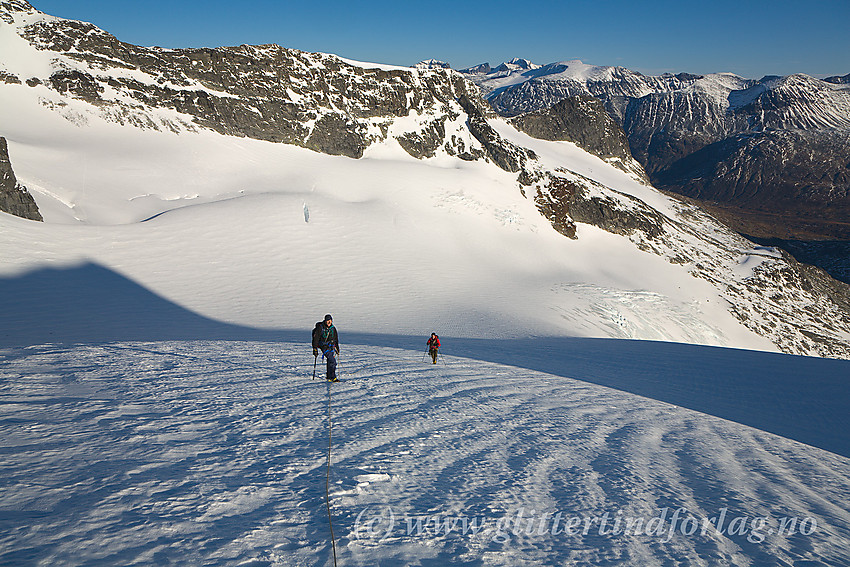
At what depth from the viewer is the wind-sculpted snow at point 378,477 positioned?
3779 mm

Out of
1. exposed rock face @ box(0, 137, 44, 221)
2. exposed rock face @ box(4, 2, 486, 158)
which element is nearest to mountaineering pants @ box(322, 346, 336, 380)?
exposed rock face @ box(0, 137, 44, 221)

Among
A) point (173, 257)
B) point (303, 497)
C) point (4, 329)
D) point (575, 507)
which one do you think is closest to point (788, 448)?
point (575, 507)

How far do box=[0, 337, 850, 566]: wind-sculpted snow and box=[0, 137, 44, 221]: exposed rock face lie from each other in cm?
2714

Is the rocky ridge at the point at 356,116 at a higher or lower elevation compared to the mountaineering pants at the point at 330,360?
higher

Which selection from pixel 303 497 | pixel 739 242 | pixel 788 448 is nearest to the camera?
pixel 303 497

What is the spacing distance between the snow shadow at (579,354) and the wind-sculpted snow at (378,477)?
1447 millimetres

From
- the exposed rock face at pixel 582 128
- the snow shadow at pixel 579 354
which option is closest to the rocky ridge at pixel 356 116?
the snow shadow at pixel 579 354

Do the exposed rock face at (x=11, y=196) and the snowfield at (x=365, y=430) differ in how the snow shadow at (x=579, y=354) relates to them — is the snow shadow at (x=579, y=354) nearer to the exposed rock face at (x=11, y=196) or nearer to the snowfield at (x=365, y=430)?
the snowfield at (x=365, y=430)

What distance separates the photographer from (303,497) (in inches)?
172

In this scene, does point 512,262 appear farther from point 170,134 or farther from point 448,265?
point 170,134

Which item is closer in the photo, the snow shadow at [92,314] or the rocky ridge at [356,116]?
the snow shadow at [92,314]

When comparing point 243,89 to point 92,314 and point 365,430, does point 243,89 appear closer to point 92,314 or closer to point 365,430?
point 92,314

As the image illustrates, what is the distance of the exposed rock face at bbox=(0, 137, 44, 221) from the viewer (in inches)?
1120

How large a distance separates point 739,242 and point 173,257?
103 meters
